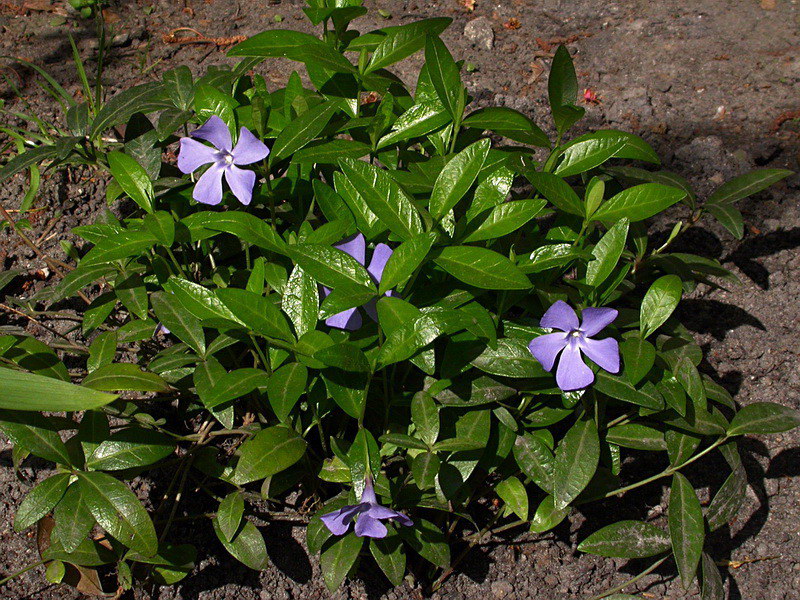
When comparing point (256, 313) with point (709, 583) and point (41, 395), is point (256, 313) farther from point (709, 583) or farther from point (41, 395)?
point (709, 583)

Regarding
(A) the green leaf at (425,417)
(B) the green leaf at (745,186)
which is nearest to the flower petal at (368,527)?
(A) the green leaf at (425,417)

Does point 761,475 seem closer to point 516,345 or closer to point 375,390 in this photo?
point 516,345

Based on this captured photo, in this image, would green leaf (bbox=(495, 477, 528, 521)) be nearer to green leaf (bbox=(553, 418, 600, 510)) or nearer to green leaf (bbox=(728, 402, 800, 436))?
green leaf (bbox=(553, 418, 600, 510))

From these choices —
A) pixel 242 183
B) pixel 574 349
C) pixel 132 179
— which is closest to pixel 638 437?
pixel 574 349

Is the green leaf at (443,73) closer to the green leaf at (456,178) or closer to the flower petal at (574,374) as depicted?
the green leaf at (456,178)

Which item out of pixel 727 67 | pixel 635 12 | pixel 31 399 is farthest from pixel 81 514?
pixel 635 12
